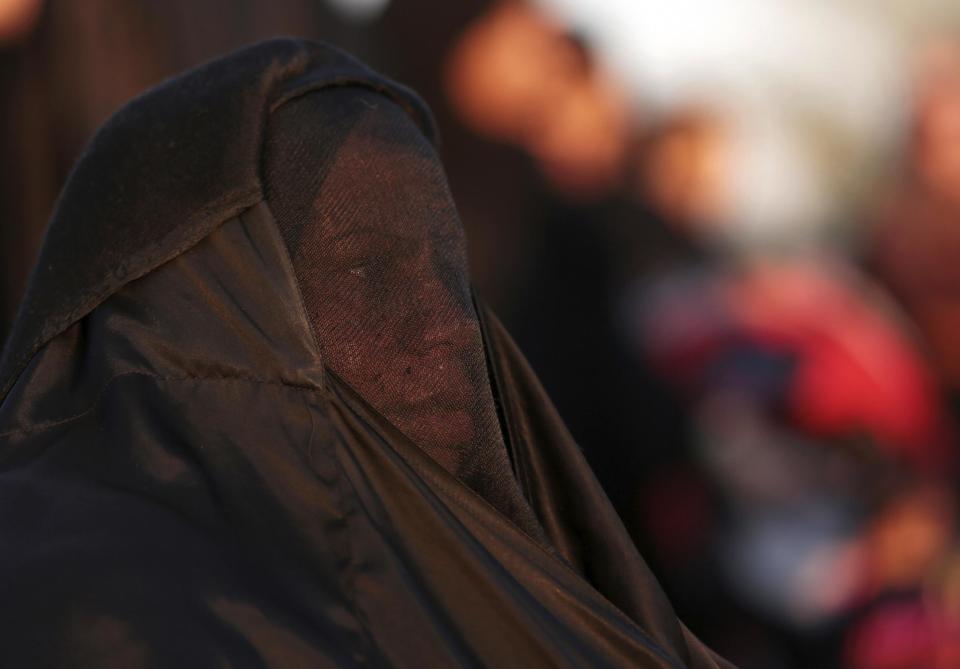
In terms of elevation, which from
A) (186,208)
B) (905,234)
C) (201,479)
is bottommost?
(905,234)

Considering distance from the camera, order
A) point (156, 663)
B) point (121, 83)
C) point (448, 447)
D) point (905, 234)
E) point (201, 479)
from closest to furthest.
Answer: point (156, 663) < point (201, 479) < point (448, 447) < point (121, 83) < point (905, 234)

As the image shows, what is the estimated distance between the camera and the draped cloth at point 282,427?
130cm

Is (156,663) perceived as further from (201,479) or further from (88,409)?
(88,409)

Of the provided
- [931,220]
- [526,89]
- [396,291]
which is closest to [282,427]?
[396,291]

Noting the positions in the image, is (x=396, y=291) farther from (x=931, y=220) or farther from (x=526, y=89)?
(x=931, y=220)

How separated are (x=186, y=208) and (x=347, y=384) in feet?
0.88

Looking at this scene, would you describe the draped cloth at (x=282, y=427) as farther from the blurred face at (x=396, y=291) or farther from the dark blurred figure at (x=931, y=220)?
the dark blurred figure at (x=931, y=220)

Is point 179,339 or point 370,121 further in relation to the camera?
point 370,121

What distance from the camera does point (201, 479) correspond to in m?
1.38

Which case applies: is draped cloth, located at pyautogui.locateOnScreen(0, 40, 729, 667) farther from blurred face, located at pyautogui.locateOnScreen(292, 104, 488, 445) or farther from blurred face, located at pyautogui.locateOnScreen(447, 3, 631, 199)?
blurred face, located at pyautogui.locateOnScreen(447, 3, 631, 199)

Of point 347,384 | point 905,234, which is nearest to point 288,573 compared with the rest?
point 347,384

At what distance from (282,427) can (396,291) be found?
0.99 ft

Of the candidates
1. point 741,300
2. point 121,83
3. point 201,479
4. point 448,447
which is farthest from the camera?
point 741,300

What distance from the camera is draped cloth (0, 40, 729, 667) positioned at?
1.30 meters
